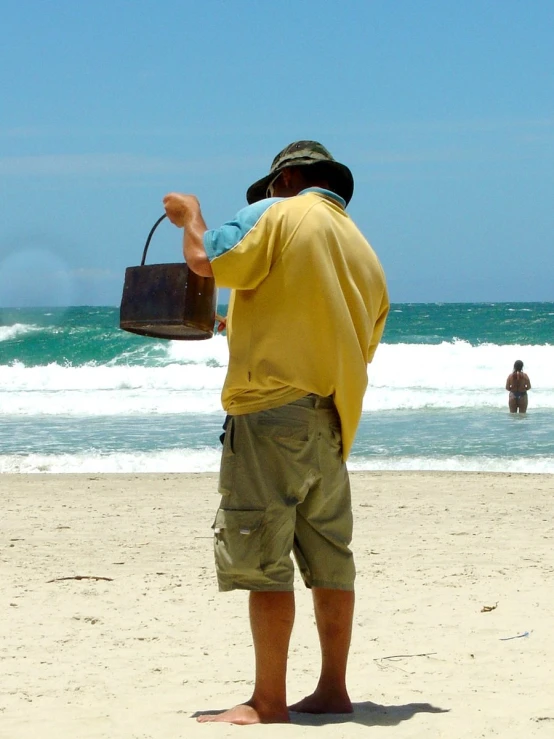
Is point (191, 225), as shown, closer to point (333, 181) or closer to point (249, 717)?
point (333, 181)

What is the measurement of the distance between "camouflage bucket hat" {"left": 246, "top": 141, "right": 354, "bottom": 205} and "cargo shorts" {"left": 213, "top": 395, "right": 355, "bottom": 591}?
64cm

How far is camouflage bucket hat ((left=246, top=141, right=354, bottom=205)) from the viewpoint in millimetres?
2967

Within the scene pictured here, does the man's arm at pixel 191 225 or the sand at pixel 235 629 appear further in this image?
the sand at pixel 235 629

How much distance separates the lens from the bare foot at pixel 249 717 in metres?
2.95

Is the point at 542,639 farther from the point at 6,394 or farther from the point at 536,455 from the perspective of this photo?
the point at 6,394

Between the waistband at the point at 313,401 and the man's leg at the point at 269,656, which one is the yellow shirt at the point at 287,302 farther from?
the man's leg at the point at 269,656

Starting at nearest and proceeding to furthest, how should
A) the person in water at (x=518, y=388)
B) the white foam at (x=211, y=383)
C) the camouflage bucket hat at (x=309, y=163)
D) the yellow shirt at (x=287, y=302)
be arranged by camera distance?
the yellow shirt at (x=287, y=302), the camouflage bucket hat at (x=309, y=163), the person in water at (x=518, y=388), the white foam at (x=211, y=383)

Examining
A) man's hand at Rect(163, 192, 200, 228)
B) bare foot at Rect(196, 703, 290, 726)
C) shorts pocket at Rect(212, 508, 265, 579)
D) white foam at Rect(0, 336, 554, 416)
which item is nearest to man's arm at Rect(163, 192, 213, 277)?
man's hand at Rect(163, 192, 200, 228)

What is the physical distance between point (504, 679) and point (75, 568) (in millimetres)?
2671

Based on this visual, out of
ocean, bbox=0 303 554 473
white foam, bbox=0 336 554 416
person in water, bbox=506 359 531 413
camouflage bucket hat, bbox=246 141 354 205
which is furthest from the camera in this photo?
white foam, bbox=0 336 554 416

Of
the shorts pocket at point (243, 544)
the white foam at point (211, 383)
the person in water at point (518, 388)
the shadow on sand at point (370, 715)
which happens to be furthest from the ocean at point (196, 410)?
the shorts pocket at point (243, 544)

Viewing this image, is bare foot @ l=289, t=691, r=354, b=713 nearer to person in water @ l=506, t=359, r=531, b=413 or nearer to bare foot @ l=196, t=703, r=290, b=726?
bare foot @ l=196, t=703, r=290, b=726

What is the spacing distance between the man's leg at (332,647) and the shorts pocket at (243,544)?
11.7 inches

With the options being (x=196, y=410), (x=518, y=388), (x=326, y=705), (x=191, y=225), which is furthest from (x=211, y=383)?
(x=191, y=225)
